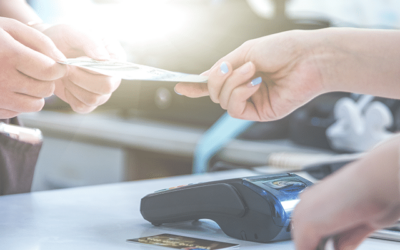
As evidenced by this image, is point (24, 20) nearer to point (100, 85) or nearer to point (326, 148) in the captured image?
point (100, 85)

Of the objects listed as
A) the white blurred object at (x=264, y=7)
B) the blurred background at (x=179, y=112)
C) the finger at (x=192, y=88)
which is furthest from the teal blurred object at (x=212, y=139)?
the finger at (x=192, y=88)

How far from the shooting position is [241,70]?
686 millimetres

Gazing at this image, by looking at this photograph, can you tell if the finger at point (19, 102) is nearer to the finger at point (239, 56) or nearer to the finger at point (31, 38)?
the finger at point (31, 38)

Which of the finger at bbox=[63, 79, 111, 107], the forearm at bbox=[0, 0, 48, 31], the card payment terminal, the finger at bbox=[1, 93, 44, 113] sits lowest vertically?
the card payment terminal

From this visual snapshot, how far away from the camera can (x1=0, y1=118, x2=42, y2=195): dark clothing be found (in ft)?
2.83

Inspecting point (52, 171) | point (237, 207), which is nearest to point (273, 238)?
point (237, 207)

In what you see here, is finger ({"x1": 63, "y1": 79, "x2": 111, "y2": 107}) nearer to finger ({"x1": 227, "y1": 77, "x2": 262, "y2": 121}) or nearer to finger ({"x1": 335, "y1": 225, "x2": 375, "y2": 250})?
finger ({"x1": 227, "y1": 77, "x2": 262, "y2": 121})

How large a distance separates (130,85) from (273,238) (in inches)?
71.7

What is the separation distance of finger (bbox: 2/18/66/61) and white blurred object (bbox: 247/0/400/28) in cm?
169

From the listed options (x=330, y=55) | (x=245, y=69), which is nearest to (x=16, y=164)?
(x=245, y=69)

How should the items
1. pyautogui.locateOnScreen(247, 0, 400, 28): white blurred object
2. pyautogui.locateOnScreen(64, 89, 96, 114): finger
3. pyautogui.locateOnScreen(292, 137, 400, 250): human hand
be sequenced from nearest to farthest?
1. pyautogui.locateOnScreen(292, 137, 400, 250): human hand
2. pyautogui.locateOnScreen(64, 89, 96, 114): finger
3. pyautogui.locateOnScreen(247, 0, 400, 28): white blurred object

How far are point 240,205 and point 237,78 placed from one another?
0.76ft

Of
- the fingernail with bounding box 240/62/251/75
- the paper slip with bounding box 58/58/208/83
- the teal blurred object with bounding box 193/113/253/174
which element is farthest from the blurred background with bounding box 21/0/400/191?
the paper slip with bounding box 58/58/208/83

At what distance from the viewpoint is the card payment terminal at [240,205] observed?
1.75 feet
